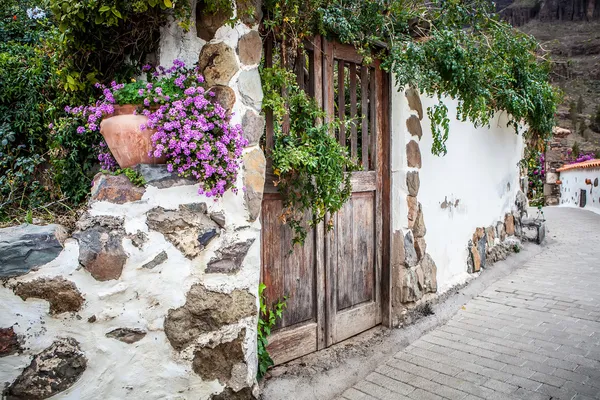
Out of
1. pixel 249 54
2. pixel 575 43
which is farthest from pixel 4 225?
pixel 575 43

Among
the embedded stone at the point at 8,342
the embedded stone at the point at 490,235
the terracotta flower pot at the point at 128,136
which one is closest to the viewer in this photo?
the embedded stone at the point at 8,342

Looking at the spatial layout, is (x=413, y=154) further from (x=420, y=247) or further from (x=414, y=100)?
(x=420, y=247)

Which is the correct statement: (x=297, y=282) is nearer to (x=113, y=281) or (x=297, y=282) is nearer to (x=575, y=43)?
(x=113, y=281)

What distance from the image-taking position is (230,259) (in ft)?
7.30

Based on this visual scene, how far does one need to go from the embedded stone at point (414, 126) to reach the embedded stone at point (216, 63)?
81.4 inches

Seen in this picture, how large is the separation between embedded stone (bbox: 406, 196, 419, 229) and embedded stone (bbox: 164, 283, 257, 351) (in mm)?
2000

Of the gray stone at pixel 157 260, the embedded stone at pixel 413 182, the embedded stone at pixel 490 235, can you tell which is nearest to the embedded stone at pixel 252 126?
the gray stone at pixel 157 260

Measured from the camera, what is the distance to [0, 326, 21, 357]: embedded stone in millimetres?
1720

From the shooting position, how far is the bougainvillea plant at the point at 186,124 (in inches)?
77.6

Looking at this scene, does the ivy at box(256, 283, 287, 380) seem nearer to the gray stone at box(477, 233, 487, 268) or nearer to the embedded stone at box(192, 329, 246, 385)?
the embedded stone at box(192, 329, 246, 385)

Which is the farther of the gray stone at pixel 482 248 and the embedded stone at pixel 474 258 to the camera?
the gray stone at pixel 482 248

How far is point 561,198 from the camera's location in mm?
17812

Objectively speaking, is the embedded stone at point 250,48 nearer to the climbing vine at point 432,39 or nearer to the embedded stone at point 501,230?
the climbing vine at point 432,39

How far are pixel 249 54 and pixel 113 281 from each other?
4.44 feet
